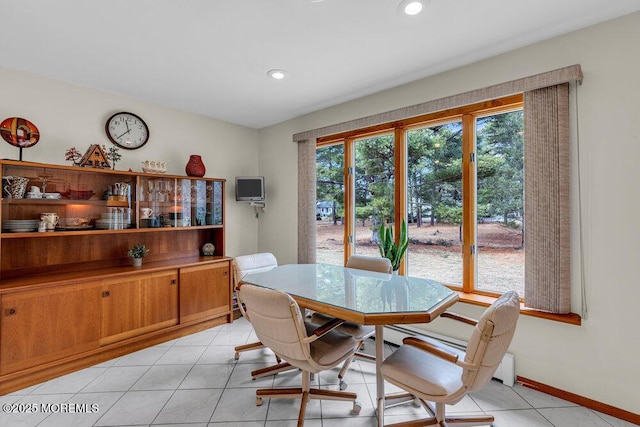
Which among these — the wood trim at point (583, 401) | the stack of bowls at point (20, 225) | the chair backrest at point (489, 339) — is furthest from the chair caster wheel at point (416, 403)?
the stack of bowls at point (20, 225)

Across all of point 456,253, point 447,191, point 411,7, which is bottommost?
point 456,253

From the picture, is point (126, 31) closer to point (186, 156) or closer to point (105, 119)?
point (105, 119)

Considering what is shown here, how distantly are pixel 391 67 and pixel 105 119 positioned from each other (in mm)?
2956

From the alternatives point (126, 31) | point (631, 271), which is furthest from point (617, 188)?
point (126, 31)

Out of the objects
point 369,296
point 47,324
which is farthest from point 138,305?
point 369,296

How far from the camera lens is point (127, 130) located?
3.28 metres

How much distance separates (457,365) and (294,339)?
2.75 ft

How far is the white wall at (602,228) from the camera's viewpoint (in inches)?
74.5

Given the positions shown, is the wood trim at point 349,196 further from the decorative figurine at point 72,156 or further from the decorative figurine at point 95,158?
the decorative figurine at point 72,156

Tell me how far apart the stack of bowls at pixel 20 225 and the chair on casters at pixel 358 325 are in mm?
2506

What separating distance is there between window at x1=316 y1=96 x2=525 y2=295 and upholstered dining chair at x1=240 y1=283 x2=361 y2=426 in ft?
4.67

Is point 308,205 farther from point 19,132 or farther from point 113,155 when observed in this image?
point 19,132

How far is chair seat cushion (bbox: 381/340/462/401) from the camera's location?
1.51 m

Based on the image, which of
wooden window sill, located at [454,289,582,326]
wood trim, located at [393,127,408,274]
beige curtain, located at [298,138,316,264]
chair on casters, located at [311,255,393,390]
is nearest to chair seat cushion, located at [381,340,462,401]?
chair on casters, located at [311,255,393,390]
